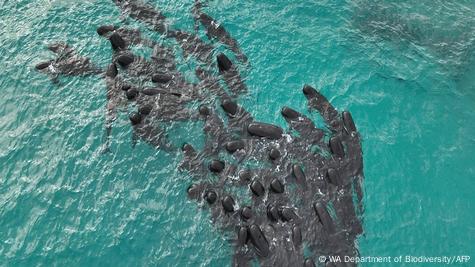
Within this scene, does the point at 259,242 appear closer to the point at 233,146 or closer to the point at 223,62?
the point at 233,146

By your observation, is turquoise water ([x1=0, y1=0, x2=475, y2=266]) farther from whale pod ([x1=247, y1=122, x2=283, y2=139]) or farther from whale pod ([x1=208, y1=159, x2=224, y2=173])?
whale pod ([x1=208, y1=159, x2=224, y2=173])

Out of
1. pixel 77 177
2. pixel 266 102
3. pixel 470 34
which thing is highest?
pixel 470 34

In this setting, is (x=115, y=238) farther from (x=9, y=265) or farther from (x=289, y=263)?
(x=289, y=263)

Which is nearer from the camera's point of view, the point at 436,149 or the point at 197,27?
the point at 436,149

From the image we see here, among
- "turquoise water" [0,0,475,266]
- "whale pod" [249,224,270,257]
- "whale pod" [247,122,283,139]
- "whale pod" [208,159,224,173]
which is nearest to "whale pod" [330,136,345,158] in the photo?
"turquoise water" [0,0,475,266]

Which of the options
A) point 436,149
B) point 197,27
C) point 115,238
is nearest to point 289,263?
point 115,238

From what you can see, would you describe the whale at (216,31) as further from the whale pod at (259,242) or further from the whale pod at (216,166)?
the whale pod at (259,242)

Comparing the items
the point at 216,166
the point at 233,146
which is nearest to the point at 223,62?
the point at 233,146
